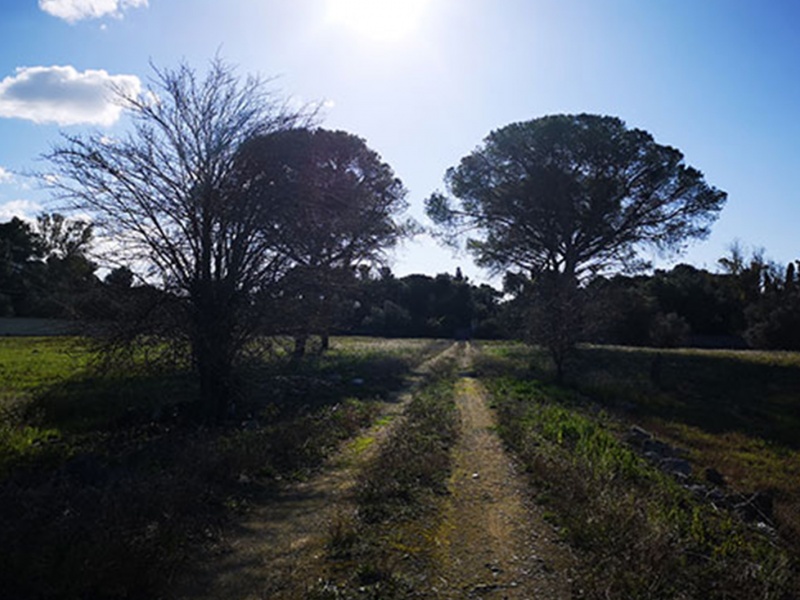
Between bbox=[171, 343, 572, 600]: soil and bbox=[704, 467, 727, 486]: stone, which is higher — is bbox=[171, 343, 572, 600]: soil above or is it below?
above

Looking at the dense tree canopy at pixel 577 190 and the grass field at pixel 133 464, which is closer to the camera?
the grass field at pixel 133 464

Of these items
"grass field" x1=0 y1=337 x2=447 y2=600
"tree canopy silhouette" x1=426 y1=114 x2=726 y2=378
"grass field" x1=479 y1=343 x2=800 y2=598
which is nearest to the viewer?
"grass field" x1=0 y1=337 x2=447 y2=600

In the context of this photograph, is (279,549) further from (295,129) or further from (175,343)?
(295,129)

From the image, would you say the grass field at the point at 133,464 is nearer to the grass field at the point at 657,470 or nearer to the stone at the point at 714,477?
the grass field at the point at 657,470

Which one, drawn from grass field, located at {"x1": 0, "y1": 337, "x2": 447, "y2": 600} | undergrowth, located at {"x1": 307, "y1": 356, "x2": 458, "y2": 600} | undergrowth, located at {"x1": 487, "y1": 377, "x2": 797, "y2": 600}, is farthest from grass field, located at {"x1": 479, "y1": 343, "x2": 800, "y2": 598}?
grass field, located at {"x1": 0, "y1": 337, "x2": 447, "y2": 600}

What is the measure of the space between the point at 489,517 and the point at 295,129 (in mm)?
8662

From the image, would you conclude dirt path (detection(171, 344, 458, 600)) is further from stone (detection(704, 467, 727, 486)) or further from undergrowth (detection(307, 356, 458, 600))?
stone (detection(704, 467, 727, 486))

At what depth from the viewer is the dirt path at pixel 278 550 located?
16.3 ft

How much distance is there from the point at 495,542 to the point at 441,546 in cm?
59

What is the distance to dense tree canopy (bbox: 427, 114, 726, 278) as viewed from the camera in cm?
3350

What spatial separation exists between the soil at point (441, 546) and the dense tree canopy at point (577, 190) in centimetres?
2761

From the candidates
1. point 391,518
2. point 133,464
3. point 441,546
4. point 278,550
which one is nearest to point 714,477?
point 391,518

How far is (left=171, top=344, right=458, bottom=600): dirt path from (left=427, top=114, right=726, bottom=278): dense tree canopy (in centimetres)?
2874

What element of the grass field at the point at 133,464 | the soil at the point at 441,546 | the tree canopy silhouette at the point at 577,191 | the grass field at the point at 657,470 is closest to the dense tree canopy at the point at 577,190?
A: the tree canopy silhouette at the point at 577,191
